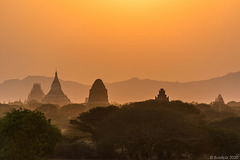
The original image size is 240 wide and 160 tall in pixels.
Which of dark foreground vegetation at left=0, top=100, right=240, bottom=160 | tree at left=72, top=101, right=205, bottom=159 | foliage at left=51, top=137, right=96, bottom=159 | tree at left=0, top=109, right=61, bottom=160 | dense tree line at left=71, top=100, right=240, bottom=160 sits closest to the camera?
tree at left=0, top=109, right=61, bottom=160

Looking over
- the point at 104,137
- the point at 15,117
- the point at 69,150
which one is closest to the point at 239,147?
the point at 104,137

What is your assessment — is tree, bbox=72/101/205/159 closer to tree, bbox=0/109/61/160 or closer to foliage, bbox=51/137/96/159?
foliage, bbox=51/137/96/159

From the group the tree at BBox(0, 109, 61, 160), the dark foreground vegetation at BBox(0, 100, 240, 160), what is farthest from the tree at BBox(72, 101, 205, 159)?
the tree at BBox(0, 109, 61, 160)

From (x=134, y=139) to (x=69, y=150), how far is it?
12227 mm

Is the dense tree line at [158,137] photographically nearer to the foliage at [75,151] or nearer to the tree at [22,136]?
the foliage at [75,151]

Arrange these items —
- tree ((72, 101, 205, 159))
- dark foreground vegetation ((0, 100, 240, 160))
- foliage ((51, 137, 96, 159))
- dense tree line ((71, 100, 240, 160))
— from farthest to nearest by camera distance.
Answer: foliage ((51, 137, 96, 159)), dense tree line ((71, 100, 240, 160)), tree ((72, 101, 205, 159)), dark foreground vegetation ((0, 100, 240, 160))

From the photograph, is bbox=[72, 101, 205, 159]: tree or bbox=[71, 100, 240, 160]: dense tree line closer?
bbox=[72, 101, 205, 159]: tree

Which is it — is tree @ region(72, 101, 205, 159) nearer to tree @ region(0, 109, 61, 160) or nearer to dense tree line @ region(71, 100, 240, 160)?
dense tree line @ region(71, 100, 240, 160)

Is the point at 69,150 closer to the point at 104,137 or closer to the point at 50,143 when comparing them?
the point at 104,137

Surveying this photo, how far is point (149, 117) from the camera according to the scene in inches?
2186

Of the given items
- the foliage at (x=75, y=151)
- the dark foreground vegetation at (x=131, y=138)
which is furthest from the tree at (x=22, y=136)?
the foliage at (x=75, y=151)

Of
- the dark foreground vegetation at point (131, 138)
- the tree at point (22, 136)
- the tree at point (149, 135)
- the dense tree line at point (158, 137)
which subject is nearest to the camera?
the tree at point (22, 136)

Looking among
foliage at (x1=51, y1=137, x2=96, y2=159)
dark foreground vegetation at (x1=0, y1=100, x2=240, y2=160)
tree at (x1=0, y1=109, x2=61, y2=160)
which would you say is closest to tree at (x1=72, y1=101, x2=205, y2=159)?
dark foreground vegetation at (x1=0, y1=100, x2=240, y2=160)

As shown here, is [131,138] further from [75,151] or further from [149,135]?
[75,151]
